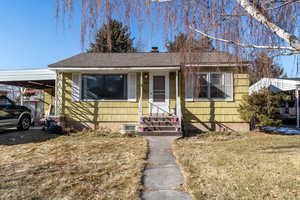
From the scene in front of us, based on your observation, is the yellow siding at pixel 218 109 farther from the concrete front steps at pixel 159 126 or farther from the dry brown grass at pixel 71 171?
the dry brown grass at pixel 71 171

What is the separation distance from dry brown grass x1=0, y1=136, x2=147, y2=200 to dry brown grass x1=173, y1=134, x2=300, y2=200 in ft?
3.32

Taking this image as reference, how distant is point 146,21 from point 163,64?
17.9ft

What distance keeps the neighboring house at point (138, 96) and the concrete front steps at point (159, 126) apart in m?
0.45

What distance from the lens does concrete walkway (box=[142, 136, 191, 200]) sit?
2566 millimetres

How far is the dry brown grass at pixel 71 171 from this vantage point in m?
2.59

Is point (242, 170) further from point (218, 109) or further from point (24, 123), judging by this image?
point (24, 123)

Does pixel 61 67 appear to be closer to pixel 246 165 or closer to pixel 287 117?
pixel 246 165

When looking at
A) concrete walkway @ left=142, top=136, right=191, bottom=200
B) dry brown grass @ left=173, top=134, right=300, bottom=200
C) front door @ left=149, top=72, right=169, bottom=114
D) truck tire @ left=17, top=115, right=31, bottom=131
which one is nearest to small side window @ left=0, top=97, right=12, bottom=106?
truck tire @ left=17, top=115, right=31, bottom=131

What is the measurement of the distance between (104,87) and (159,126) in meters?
3.06

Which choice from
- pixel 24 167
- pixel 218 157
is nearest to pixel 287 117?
pixel 218 157

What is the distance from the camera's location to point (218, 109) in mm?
7797

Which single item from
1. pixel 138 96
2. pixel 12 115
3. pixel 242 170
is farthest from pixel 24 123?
pixel 242 170

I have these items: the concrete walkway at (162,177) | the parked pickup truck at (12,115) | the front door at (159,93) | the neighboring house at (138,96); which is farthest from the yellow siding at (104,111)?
the concrete walkway at (162,177)

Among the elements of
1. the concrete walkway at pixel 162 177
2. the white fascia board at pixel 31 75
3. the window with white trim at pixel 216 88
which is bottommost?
the concrete walkway at pixel 162 177
